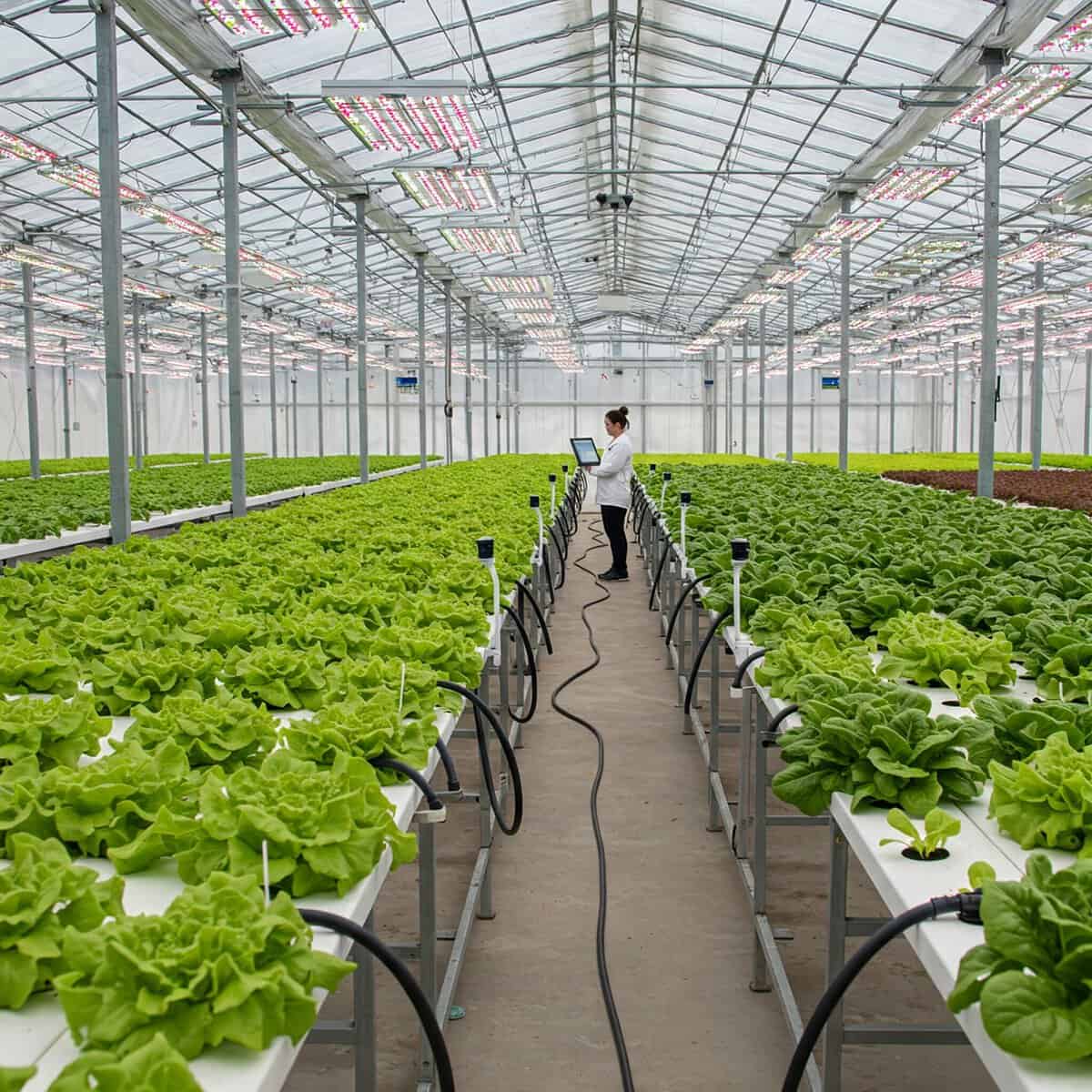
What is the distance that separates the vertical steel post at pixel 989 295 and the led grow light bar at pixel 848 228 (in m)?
2.09

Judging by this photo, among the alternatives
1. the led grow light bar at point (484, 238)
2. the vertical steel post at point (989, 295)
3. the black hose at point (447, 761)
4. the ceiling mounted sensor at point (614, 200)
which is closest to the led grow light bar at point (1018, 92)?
the vertical steel post at point (989, 295)

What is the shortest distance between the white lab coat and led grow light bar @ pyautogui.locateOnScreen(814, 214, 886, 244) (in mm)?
4380

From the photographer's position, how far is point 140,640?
13.4 ft

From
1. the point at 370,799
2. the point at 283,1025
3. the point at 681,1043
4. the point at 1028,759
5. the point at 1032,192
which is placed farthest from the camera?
the point at 1032,192

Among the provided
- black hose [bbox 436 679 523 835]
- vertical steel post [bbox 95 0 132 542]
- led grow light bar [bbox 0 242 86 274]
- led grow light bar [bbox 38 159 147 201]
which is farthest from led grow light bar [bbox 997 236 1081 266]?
black hose [bbox 436 679 523 835]

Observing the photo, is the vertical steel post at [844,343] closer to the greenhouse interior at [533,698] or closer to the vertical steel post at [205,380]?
the greenhouse interior at [533,698]

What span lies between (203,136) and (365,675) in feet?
45.0

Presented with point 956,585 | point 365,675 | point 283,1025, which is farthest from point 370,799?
point 956,585

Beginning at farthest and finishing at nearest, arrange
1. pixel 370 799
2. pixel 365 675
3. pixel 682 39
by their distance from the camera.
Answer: pixel 682 39 → pixel 365 675 → pixel 370 799

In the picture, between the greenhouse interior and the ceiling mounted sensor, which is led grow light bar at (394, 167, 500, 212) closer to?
the greenhouse interior

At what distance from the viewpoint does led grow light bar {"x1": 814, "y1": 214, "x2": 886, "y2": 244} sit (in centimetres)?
1455

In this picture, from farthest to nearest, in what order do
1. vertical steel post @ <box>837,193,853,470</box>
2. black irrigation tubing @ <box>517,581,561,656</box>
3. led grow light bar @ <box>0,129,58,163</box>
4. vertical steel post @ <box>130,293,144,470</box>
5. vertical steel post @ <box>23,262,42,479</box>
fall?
vertical steel post @ <box>130,293,144,470</box> < vertical steel post @ <box>23,262,42,479</box> < vertical steel post @ <box>837,193,853,470</box> < led grow light bar @ <box>0,129,58,163</box> < black irrigation tubing @ <box>517,581,561,656</box>

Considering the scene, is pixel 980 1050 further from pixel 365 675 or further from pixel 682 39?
pixel 682 39

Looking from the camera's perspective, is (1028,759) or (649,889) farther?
(649,889)
